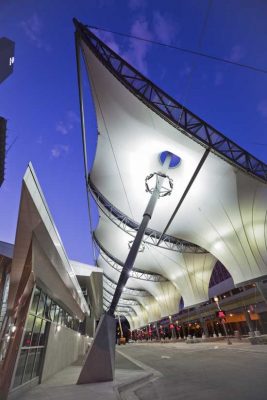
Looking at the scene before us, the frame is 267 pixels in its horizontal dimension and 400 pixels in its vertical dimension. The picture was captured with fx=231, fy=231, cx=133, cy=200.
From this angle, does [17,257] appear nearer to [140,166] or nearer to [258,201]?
[140,166]

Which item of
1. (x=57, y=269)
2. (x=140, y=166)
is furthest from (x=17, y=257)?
(x=140, y=166)

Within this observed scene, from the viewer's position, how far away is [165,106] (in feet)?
47.6

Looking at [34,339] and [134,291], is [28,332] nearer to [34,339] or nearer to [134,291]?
[34,339]

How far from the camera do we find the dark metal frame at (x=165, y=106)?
44.1 feet

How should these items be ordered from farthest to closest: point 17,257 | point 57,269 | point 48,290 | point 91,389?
point 48,290, point 57,269, point 17,257, point 91,389

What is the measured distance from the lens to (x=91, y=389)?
20.6 feet

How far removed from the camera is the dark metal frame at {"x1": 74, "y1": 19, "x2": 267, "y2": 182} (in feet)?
44.1

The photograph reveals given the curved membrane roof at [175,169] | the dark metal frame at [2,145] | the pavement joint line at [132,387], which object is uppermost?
the dark metal frame at [2,145]

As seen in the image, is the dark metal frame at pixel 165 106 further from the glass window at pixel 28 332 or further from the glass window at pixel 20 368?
the glass window at pixel 20 368

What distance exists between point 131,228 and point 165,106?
16.1 metres

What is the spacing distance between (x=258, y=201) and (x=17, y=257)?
1836 cm

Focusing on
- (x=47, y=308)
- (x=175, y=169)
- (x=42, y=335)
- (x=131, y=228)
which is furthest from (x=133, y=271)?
(x=42, y=335)

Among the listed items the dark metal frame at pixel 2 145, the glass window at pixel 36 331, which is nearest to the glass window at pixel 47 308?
the glass window at pixel 36 331

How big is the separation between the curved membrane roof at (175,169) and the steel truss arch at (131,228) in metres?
0.95
